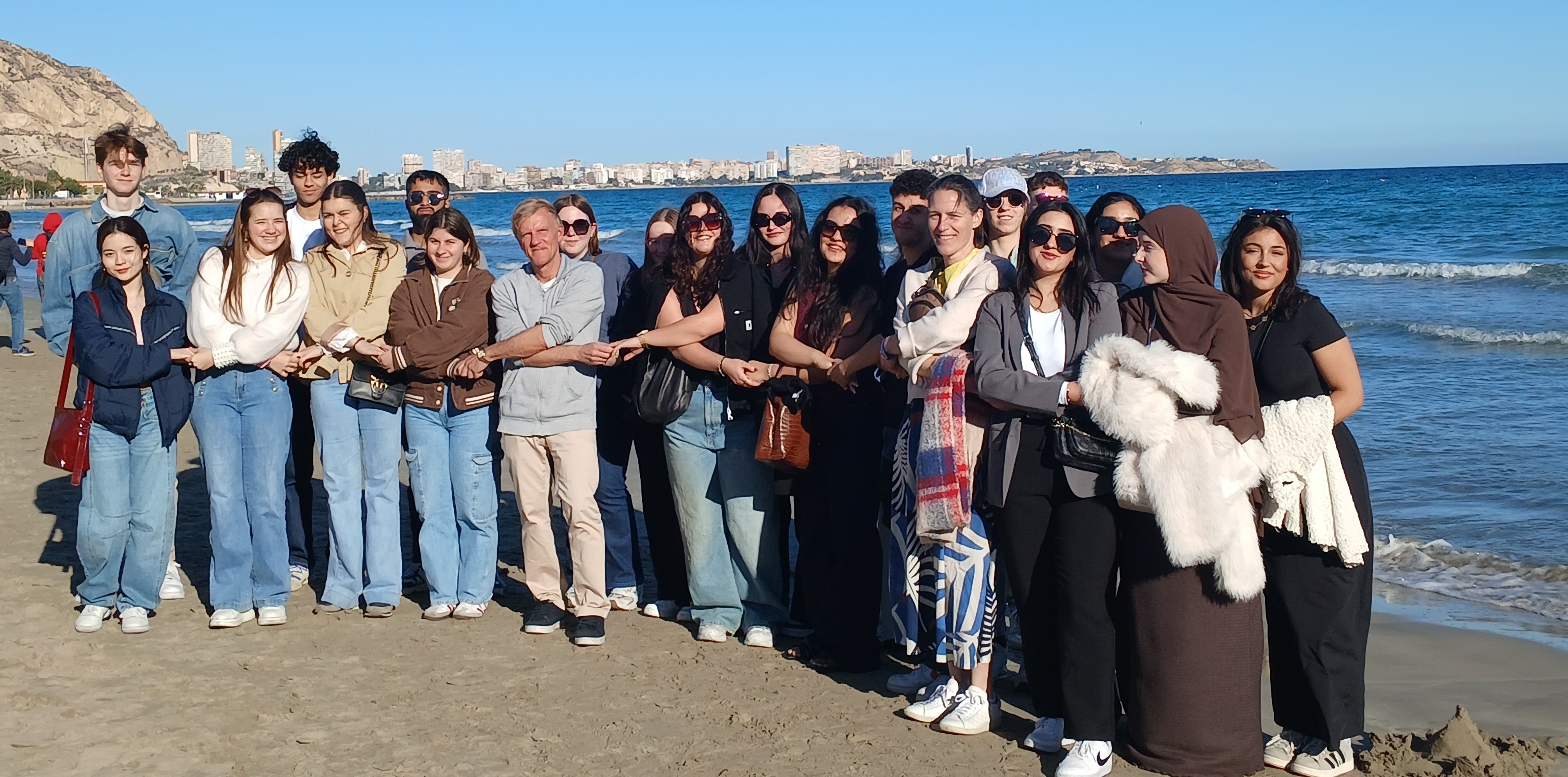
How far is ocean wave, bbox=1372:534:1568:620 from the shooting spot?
575cm

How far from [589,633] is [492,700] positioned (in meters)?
0.68

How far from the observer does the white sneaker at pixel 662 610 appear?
17.7ft

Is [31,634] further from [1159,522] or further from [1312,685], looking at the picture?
[1312,685]

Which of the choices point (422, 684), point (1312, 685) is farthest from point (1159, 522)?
point (422, 684)

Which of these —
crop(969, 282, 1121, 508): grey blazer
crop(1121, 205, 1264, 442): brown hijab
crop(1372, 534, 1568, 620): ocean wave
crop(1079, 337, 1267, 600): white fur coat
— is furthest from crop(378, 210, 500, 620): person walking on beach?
crop(1372, 534, 1568, 620): ocean wave

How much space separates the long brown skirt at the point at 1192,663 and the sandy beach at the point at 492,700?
0.23 meters

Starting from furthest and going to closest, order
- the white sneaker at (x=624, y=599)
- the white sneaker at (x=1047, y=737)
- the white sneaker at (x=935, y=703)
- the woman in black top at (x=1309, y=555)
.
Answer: the white sneaker at (x=624, y=599), the white sneaker at (x=935, y=703), the white sneaker at (x=1047, y=737), the woman in black top at (x=1309, y=555)

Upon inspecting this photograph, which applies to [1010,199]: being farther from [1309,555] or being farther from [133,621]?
[133,621]

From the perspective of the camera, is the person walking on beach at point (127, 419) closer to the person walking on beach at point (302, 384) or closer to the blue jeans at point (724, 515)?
the person walking on beach at point (302, 384)

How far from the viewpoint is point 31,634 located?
4.98 m

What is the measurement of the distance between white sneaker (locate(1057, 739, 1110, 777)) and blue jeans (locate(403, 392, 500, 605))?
9.04 ft

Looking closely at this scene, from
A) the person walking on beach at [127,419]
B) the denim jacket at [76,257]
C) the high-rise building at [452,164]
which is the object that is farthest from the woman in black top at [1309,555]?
the high-rise building at [452,164]

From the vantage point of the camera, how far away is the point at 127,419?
485 cm

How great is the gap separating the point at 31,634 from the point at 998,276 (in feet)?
14.0
